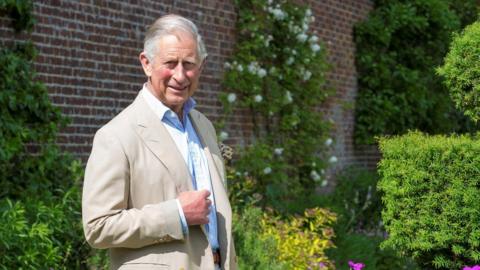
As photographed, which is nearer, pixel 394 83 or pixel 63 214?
pixel 63 214

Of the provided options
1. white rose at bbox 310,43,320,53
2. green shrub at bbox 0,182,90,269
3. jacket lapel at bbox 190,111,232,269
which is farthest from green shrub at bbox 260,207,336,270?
white rose at bbox 310,43,320,53

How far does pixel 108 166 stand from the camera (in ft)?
8.57

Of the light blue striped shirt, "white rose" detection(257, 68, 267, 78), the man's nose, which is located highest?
"white rose" detection(257, 68, 267, 78)

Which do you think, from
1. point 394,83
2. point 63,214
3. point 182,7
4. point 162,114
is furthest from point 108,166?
point 394,83

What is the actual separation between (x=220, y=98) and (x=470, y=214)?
4481 millimetres

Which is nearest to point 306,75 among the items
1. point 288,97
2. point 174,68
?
point 288,97

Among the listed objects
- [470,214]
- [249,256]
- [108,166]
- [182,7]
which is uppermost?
[182,7]

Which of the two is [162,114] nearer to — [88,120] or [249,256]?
[249,256]

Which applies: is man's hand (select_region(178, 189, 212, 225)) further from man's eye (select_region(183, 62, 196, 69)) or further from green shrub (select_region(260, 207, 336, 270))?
green shrub (select_region(260, 207, 336, 270))

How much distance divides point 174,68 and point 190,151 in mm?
286

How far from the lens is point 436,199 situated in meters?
4.57

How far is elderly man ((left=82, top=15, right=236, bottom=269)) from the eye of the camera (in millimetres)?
2615

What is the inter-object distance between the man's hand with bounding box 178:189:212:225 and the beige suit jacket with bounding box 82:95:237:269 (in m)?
0.03

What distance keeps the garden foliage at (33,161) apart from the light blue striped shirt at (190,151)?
8.33 feet
